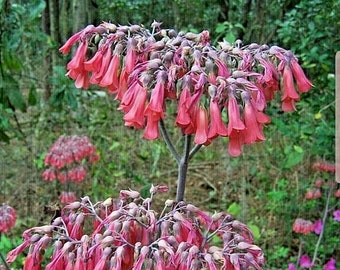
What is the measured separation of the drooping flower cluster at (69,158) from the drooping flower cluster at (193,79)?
225 centimetres

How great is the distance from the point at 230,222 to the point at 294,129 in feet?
7.85

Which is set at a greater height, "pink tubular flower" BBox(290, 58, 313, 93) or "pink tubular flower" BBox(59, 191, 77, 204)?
"pink tubular flower" BBox(290, 58, 313, 93)

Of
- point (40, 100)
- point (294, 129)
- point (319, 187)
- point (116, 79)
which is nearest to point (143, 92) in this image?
point (116, 79)

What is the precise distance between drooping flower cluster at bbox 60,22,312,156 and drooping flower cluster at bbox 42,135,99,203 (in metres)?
2.25

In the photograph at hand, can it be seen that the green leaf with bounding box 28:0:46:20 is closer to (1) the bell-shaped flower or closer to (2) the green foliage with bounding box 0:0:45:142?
(2) the green foliage with bounding box 0:0:45:142

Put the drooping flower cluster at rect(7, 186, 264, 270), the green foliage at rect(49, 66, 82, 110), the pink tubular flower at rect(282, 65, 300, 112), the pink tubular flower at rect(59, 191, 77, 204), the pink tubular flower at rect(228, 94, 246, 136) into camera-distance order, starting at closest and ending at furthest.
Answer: the drooping flower cluster at rect(7, 186, 264, 270) < the pink tubular flower at rect(228, 94, 246, 136) < the pink tubular flower at rect(282, 65, 300, 112) < the green foliage at rect(49, 66, 82, 110) < the pink tubular flower at rect(59, 191, 77, 204)

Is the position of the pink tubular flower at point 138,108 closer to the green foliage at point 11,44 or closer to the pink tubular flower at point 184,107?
the pink tubular flower at point 184,107

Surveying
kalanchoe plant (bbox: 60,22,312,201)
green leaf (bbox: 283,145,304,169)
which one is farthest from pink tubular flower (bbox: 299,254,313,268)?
kalanchoe plant (bbox: 60,22,312,201)

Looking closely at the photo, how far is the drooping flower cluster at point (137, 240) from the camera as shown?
1220mm

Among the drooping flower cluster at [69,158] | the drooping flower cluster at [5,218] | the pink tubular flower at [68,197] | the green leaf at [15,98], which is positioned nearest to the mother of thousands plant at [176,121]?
the drooping flower cluster at [5,218]

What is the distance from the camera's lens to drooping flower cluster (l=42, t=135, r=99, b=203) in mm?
3779

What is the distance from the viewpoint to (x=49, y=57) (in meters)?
5.89

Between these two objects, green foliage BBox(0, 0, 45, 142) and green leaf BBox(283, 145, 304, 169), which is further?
green leaf BBox(283, 145, 304, 169)

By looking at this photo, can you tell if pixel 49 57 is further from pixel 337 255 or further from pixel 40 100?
pixel 337 255
